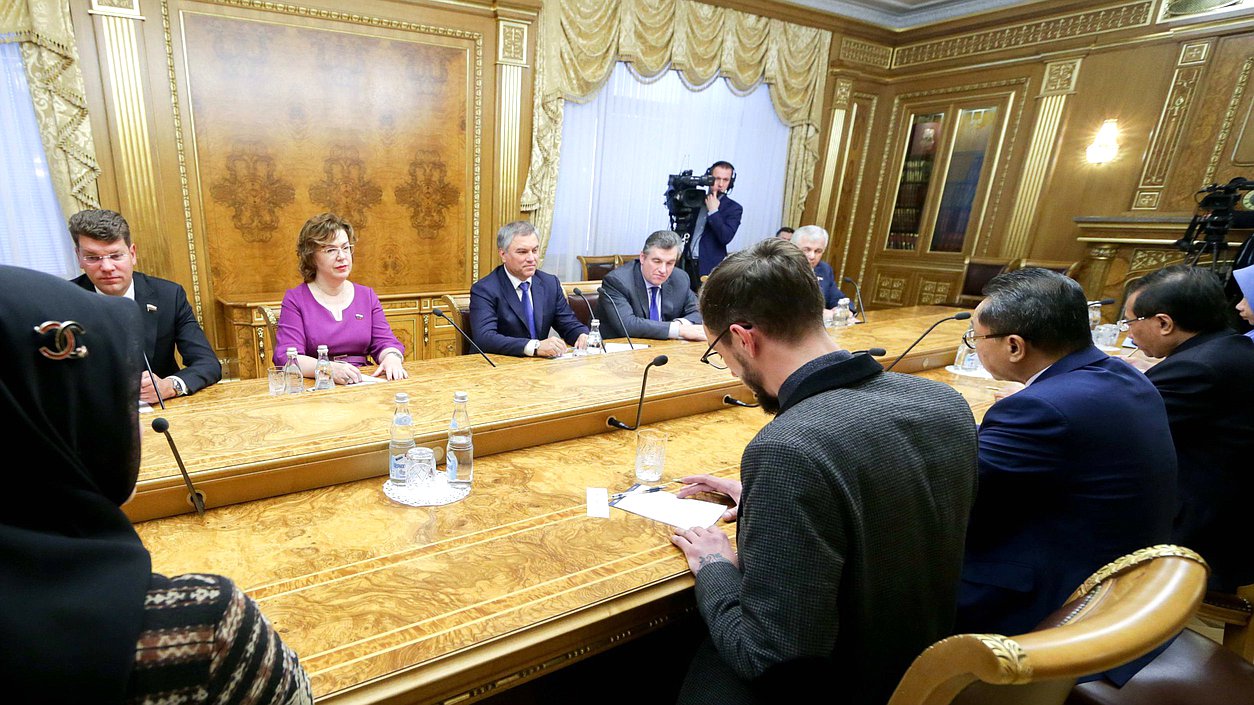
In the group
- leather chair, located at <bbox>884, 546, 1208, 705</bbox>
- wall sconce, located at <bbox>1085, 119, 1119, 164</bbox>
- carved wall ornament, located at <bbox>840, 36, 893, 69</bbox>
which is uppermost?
carved wall ornament, located at <bbox>840, 36, 893, 69</bbox>

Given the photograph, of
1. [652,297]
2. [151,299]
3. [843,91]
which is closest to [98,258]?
[151,299]

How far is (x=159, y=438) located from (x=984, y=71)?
23.0ft

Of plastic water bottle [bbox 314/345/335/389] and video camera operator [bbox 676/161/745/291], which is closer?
plastic water bottle [bbox 314/345/335/389]

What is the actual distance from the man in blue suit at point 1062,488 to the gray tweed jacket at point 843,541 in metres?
0.32

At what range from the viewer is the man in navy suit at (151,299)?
1.88 meters

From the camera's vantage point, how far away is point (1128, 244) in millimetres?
4812

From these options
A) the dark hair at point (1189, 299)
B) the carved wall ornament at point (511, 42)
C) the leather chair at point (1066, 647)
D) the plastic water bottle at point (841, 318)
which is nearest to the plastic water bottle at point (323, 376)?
the leather chair at point (1066, 647)

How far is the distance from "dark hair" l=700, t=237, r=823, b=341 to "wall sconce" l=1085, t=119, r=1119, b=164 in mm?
5735

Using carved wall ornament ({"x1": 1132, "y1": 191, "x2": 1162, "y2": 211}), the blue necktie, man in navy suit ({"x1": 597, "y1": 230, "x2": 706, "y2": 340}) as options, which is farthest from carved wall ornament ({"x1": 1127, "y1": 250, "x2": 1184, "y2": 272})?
the blue necktie

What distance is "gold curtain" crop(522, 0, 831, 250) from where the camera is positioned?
15.2 feet

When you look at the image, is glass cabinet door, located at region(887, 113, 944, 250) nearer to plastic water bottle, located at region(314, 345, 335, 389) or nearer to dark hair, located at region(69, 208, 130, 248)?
plastic water bottle, located at region(314, 345, 335, 389)

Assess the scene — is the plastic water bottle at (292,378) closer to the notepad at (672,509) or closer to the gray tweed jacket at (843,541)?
the notepad at (672,509)

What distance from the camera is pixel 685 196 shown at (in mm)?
4379

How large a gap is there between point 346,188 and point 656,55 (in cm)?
282
